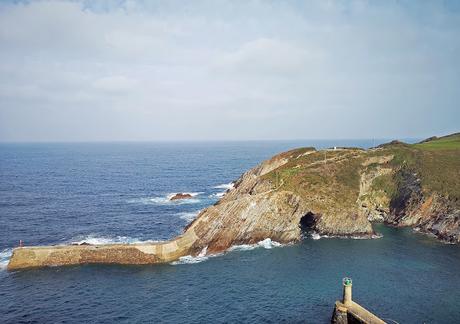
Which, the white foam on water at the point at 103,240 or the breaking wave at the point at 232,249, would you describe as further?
the white foam on water at the point at 103,240

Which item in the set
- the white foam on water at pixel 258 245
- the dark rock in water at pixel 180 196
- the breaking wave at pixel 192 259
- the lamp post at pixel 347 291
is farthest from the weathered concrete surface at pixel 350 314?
the dark rock in water at pixel 180 196

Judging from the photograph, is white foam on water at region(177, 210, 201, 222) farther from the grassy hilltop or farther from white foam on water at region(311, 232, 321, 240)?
white foam on water at region(311, 232, 321, 240)

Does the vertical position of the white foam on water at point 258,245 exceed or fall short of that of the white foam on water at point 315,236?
it falls short

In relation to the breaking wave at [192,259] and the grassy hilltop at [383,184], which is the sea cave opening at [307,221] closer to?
the grassy hilltop at [383,184]

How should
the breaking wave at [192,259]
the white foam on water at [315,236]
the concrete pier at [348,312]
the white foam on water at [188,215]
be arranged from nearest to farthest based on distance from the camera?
1. the concrete pier at [348,312]
2. the breaking wave at [192,259]
3. the white foam on water at [315,236]
4. the white foam on water at [188,215]

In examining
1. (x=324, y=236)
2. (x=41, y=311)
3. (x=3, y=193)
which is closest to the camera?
(x=41, y=311)

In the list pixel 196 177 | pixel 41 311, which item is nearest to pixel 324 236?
pixel 41 311

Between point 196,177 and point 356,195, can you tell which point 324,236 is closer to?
point 356,195
